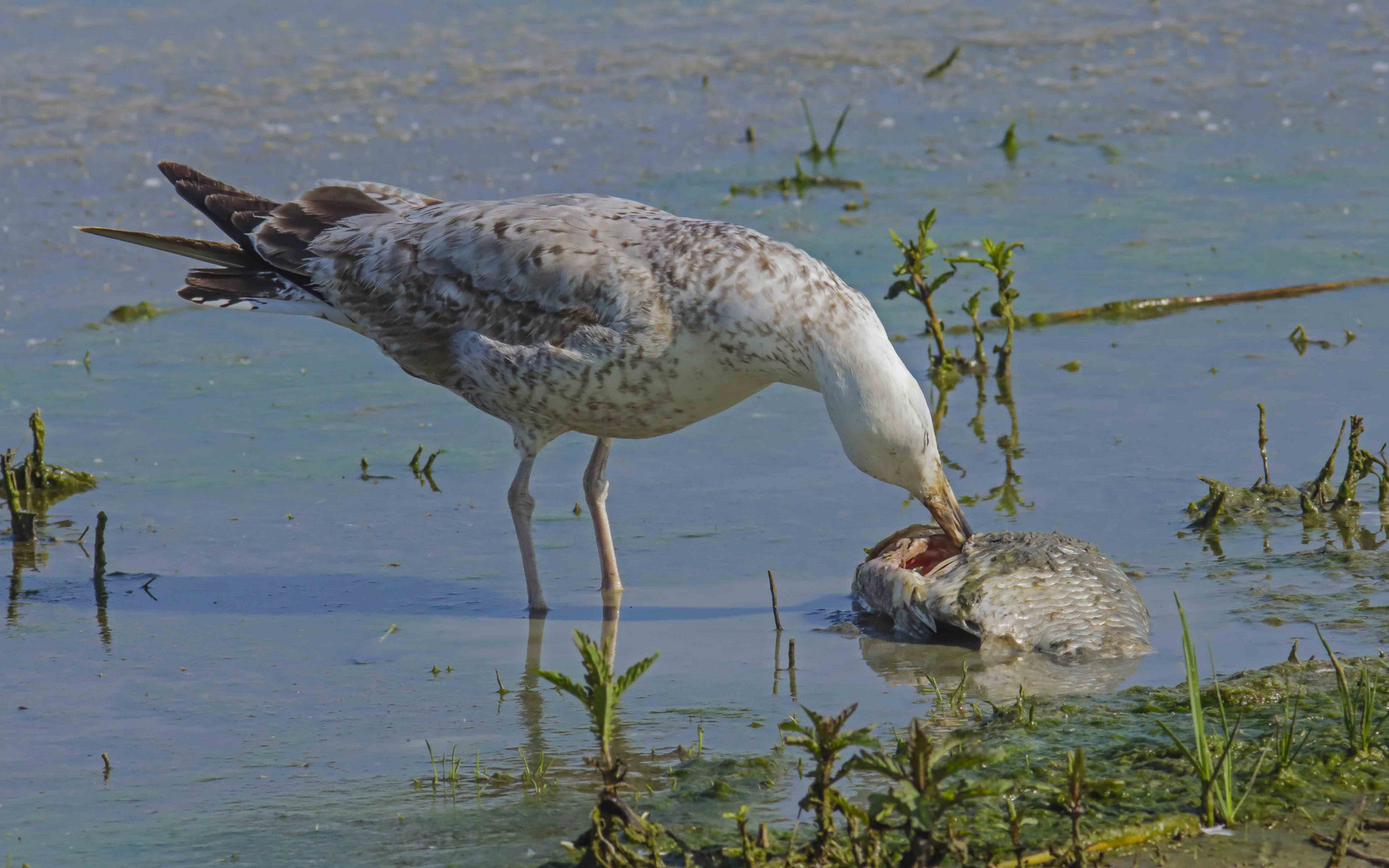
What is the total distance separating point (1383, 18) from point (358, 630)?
13265 mm

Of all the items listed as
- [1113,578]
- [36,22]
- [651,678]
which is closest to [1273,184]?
[1113,578]

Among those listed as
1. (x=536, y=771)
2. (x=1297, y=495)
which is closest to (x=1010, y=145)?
(x=1297, y=495)

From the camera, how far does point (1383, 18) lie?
16.0 metres

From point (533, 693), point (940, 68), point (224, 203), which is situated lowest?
point (533, 693)

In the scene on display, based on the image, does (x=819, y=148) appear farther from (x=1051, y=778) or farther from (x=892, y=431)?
(x=1051, y=778)

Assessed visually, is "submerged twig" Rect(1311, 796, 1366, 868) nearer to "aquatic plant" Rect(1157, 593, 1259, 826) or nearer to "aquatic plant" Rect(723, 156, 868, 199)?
"aquatic plant" Rect(1157, 593, 1259, 826)

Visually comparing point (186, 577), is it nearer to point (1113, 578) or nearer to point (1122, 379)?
point (1113, 578)

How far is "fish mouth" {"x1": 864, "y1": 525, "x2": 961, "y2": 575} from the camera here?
5773 mm

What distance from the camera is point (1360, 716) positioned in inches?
167

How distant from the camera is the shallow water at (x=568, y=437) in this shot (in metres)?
4.81

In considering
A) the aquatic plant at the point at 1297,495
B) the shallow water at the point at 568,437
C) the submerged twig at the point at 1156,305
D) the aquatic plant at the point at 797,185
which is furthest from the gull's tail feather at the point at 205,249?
the aquatic plant at the point at 797,185

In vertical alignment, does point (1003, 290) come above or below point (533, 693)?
above

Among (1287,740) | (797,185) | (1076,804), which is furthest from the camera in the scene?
(797,185)

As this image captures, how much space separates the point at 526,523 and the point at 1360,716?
10.1 ft
